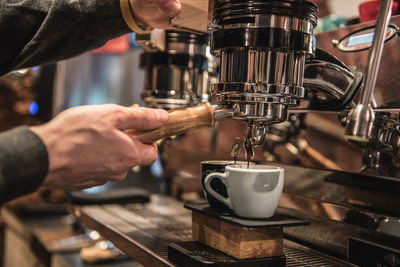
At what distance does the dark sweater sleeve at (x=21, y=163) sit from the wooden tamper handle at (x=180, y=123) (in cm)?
12

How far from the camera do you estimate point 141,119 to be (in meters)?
0.53

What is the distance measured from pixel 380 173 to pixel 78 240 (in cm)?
88

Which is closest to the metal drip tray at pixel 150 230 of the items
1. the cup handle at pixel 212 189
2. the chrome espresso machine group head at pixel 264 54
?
the cup handle at pixel 212 189

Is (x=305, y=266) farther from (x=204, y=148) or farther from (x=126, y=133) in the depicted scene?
Result: (x=204, y=148)

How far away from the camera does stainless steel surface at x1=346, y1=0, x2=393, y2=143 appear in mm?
442

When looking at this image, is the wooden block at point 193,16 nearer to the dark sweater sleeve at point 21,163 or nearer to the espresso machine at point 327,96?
the espresso machine at point 327,96

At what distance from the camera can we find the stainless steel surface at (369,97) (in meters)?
0.44

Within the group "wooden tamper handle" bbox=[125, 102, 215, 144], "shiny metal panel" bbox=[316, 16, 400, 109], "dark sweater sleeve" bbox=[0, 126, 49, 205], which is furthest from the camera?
"shiny metal panel" bbox=[316, 16, 400, 109]

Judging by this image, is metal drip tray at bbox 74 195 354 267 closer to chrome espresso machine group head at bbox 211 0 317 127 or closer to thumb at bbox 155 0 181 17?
chrome espresso machine group head at bbox 211 0 317 127

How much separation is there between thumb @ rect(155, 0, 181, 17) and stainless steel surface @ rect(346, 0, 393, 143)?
316 millimetres

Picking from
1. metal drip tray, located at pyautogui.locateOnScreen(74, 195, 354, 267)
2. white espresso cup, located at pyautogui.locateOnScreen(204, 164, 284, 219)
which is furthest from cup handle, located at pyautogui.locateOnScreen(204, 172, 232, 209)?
metal drip tray, located at pyautogui.locateOnScreen(74, 195, 354, 267)

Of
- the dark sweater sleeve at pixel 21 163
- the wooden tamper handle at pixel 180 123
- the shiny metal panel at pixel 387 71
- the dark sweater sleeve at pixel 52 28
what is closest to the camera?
the dark sweater sleeve at pixel 21 163

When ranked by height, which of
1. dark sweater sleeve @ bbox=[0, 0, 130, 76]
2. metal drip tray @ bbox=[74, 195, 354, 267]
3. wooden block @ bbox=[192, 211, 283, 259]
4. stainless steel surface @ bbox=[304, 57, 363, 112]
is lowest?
metal drip tray @ bbox=[74, 195, 354, 267]

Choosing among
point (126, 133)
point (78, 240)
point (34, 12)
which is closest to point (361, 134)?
point (126, 133)
